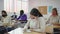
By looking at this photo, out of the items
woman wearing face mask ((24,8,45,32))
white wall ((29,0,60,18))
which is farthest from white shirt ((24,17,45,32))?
white wall ((29,0,60,18))

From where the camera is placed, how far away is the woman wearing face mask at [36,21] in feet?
12.2

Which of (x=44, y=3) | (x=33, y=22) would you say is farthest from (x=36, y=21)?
(x=44, y=3)

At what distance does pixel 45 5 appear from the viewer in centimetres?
772

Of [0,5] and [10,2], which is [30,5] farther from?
[0,5]

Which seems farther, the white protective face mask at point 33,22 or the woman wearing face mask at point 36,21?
the white protective face mask at point 33,22

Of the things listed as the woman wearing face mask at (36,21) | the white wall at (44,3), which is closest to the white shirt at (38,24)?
the woman wearing face mask at (36,21)

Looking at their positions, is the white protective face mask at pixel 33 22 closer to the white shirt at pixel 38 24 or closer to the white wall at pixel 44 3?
the white shirt at pixel 38 24

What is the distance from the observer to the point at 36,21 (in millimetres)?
3912

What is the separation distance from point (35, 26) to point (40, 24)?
18 cm

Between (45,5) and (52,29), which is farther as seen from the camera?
(45,5)

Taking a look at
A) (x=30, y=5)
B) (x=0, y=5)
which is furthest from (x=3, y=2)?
(x=30, y=5)

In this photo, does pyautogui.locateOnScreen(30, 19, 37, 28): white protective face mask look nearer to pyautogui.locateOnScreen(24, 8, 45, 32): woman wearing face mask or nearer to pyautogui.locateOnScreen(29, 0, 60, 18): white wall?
pyautogui.locateOnScreen(24, 8, 45, 32): woman wearing face mask

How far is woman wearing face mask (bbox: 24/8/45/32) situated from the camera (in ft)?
12.2

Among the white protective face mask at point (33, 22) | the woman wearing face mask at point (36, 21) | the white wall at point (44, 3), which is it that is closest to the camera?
the woman wearing face mask at point (36, 21)
